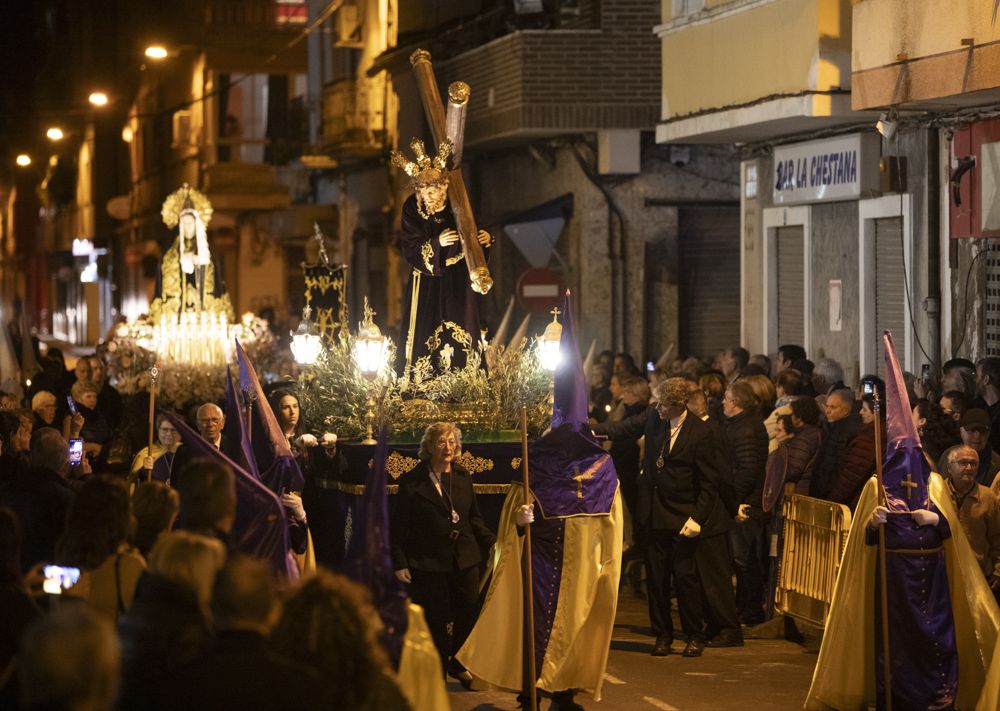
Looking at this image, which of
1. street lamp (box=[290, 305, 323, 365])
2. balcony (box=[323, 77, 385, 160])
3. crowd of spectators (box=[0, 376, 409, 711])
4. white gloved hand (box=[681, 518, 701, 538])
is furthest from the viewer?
balcony (box=[323, 77, 385, 160])

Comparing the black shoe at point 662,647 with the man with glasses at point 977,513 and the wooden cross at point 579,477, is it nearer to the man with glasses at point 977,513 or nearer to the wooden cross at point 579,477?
the wooden cross at point 579,477

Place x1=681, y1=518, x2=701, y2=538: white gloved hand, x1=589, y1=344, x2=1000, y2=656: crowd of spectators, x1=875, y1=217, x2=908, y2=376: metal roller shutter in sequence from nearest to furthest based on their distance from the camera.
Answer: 1. x1=589, y1=344, x2=1000, y2=656: crowd of spectators
2. x1=681, y1=518, x2=701, y2=538: white gloved hand
3. x1=875, y1=217, x2=908, y2=376: metal roller shutter

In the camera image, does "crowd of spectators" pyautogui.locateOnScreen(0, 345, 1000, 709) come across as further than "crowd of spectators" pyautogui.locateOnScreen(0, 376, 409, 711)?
Yes

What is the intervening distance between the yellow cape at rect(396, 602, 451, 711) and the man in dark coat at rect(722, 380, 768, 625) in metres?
5.72

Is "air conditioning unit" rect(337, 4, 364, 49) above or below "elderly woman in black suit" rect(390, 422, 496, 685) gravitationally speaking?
above

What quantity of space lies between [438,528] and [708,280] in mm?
14987

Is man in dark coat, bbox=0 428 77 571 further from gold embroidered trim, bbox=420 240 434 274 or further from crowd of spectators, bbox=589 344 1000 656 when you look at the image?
crowd of spectators, bbox=589 344 1000 656

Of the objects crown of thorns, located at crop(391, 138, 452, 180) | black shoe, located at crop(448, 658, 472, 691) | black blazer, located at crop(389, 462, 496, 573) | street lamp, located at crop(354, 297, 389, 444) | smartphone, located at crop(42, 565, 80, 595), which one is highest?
crown of thorns, located at crop(391, 138, 452, 180)

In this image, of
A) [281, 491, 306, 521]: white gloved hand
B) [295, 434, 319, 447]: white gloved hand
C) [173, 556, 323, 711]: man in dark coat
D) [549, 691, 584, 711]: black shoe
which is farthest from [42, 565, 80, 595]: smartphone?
[295, 434, 319, 447]: white gloved hand

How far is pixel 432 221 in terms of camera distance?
44.4 feet

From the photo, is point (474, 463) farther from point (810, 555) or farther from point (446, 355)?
point (810, 555)

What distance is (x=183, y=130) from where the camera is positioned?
4800cm

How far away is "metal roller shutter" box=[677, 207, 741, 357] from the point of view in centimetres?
2569

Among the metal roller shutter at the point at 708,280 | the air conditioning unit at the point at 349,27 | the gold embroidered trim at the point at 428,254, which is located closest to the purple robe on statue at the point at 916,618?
the gold embroidered trim at the point at 428,254
